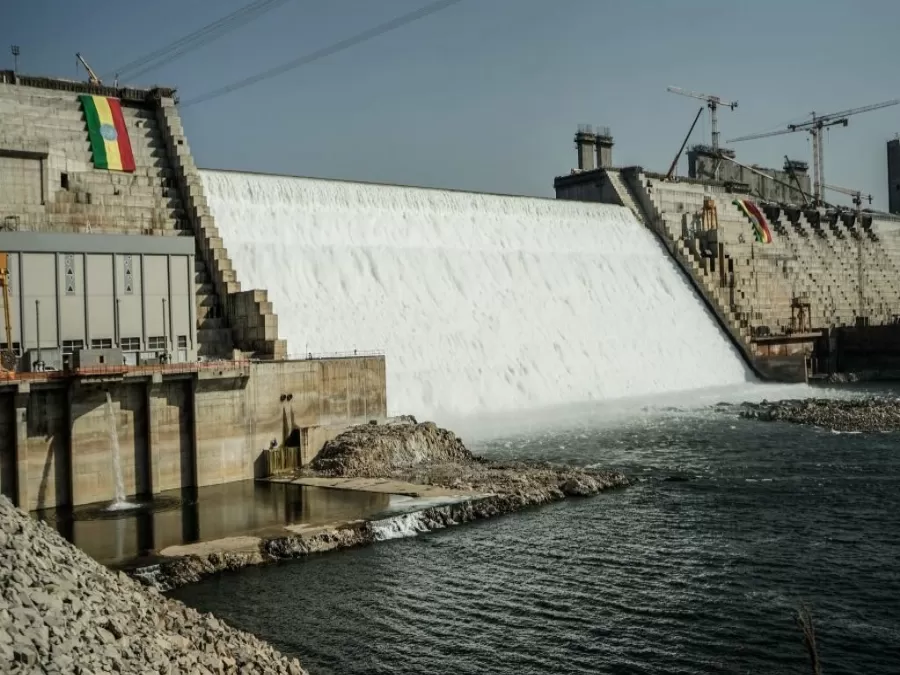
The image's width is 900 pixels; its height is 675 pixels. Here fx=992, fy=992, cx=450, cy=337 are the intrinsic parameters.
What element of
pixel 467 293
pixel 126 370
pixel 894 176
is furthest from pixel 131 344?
pixel 894 176

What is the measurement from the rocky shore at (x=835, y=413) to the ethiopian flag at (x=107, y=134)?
27.4m

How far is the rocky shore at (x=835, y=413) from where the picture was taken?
39.6 meters

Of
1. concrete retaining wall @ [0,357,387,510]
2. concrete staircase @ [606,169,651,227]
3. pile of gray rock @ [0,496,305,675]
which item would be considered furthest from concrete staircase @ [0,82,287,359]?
concrete staircase @ [606,169,651,227]

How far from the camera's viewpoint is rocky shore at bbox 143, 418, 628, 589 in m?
20.4

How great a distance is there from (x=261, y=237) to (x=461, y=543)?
2229 centimetres

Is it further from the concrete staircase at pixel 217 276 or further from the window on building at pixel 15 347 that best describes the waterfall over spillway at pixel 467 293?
the window on building at pixel 15 347

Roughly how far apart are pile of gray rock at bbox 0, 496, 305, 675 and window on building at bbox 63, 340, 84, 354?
14.8 meters

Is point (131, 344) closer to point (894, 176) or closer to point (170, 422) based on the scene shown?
point (170, 422)

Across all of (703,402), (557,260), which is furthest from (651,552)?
(557,260)

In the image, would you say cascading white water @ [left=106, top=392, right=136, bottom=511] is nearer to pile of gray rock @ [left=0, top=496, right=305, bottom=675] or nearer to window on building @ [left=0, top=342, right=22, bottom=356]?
window on building @ [left=0, top=342, right=22, bottom=356]

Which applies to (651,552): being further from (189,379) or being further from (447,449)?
(189,379)

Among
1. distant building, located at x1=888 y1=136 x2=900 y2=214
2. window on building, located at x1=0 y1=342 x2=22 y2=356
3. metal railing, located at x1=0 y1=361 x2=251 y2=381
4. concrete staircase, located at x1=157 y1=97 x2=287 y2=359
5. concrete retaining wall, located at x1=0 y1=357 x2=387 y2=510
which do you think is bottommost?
concrete retaining wall, located at x1=0 y1=357 x2=387 y2=510

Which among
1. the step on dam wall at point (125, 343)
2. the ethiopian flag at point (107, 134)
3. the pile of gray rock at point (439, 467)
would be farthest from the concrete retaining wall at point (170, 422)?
the ethiopian flag at point (107, 134)

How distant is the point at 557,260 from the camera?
174 ft
